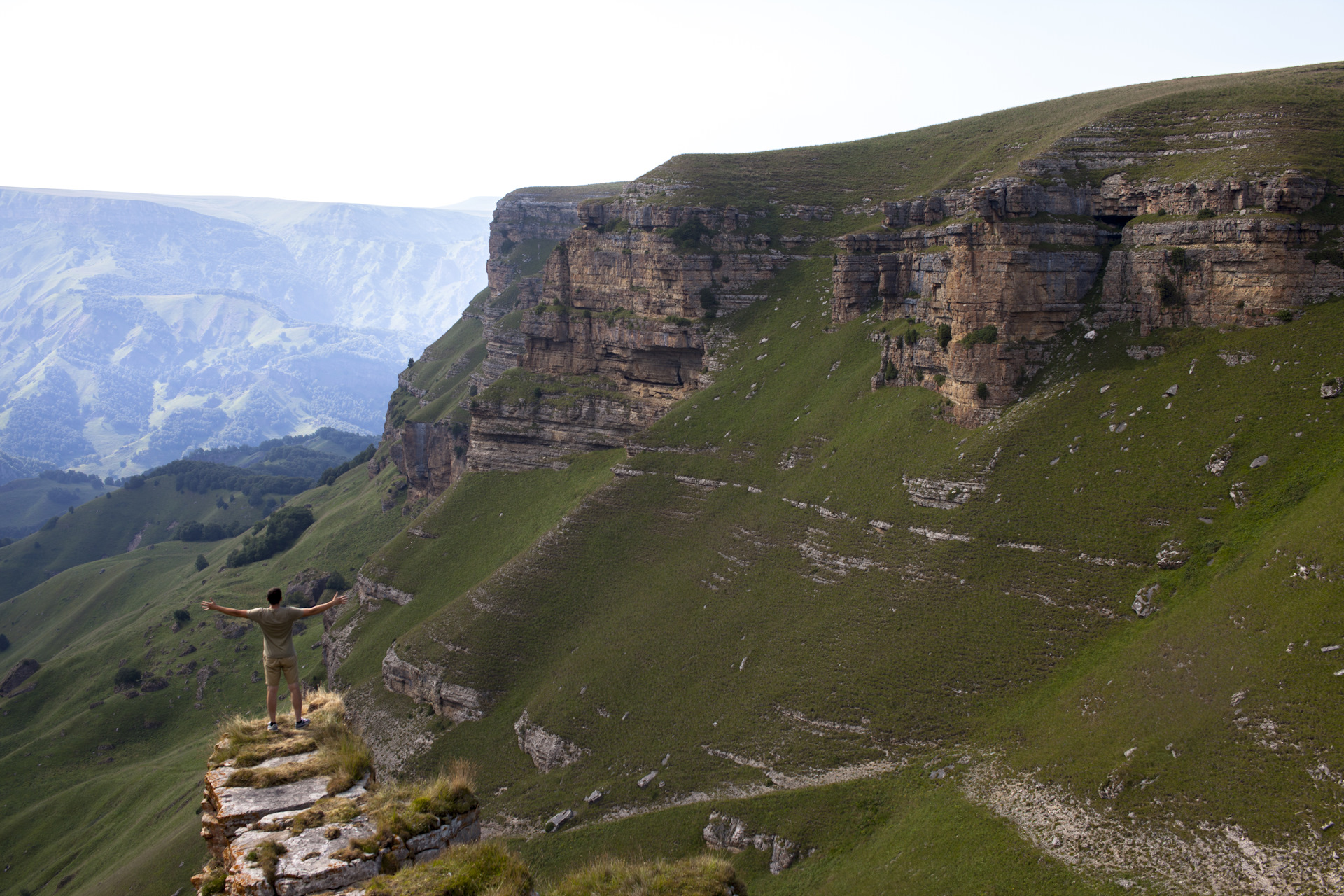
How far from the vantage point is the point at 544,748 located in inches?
2355

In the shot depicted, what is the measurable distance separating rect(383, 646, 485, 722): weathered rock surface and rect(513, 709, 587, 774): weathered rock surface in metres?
6.19

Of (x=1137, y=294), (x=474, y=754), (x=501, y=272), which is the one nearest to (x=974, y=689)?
(x=1137, y=294)

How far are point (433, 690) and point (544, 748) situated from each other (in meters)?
15.2

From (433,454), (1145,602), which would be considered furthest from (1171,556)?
(433,454)

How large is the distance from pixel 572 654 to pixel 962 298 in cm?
4227

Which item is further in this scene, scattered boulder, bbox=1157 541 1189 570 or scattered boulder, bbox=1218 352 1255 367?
scattered boulder, bbox=1218 352 1255 367

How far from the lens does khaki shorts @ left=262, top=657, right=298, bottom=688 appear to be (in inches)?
771

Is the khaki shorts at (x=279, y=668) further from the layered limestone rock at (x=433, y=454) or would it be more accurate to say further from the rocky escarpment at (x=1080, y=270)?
the layered limestone rock at (x=433, y=454)

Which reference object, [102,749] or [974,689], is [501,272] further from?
[974,689]

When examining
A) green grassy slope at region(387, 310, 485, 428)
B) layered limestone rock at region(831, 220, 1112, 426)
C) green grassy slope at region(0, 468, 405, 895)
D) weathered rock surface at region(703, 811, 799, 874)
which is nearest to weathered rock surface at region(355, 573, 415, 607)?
green grassy slope at region(0, 468, 405, 895)

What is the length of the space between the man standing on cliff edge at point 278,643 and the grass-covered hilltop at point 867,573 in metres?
0.72

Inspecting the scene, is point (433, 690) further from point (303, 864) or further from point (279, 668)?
point (303, 864)

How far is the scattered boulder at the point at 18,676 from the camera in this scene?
115 metres

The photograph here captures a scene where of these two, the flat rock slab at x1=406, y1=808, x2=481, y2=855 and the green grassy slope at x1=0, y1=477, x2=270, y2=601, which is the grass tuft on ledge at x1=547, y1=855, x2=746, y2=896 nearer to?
the flat rock slab at x1=406, y1=808, x2=481, y2=855
